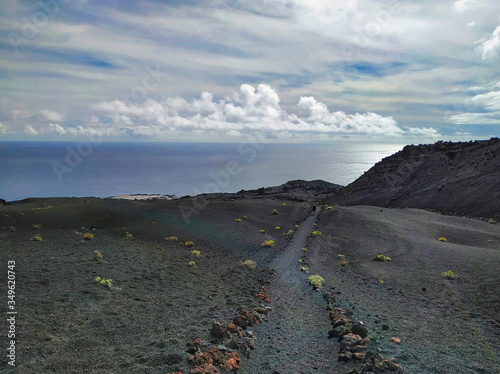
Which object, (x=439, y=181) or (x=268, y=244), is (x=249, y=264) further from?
(x=439, y=181)

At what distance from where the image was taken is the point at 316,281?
1764 cm

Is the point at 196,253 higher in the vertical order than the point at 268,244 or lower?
higher

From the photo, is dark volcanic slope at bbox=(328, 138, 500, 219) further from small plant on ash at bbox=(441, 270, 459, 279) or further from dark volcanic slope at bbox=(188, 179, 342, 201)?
small plant on ash at bbox=(441, 270, 459, 279)

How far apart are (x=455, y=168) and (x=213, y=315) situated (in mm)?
62552

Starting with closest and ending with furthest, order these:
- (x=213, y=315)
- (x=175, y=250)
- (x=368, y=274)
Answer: (x=213, y=315) < (x=368, y=274) < (x=175, y=250)

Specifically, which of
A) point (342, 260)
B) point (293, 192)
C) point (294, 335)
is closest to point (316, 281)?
point (342, 260)

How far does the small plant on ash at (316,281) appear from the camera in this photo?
17203 millimetres

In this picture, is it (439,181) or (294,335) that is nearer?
(294,335)

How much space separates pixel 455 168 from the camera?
58.7 m

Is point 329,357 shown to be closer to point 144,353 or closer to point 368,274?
point 144,353

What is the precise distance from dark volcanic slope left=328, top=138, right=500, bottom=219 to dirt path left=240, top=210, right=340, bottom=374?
37.7 meters

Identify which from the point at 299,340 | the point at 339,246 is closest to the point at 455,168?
the point at 339,246

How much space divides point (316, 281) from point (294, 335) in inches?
259

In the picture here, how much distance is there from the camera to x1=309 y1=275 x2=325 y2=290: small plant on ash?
56.4 ft
